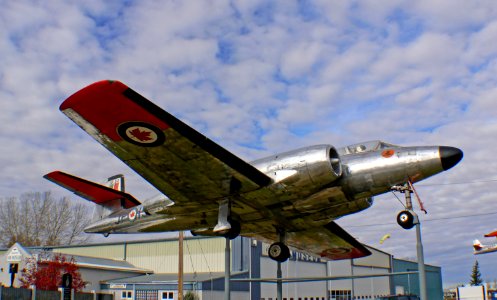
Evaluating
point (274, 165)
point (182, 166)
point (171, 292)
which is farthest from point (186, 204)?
point (171, 292)

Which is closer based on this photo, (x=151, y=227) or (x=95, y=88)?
(x=95, y=88)

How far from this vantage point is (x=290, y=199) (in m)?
13.0

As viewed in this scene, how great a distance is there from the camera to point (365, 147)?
1341 cm

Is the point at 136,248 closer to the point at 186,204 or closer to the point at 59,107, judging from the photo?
the point at 186,204

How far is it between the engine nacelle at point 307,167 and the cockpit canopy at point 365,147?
121 centimetres

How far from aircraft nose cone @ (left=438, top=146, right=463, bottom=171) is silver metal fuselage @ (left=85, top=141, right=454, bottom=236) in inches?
2.1

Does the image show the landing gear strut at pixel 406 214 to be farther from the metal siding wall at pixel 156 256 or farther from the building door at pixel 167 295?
the metal siding wall at pixel 156 256

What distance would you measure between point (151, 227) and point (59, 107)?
6996mm

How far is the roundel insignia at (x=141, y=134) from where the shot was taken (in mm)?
10578

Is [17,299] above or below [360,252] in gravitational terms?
below

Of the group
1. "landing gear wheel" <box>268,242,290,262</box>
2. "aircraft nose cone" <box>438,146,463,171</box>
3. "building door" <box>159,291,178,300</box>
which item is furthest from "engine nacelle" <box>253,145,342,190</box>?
"building door" <box>159,291,178,300</box>

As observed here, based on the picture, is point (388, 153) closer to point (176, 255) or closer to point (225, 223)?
point (225, 223)

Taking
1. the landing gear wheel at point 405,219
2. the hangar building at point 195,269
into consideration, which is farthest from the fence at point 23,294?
the landing gear wheel at point 405,219

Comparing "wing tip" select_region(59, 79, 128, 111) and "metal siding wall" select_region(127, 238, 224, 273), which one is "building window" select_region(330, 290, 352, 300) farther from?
"wing tip" select_region(59, 79, 128, 111)
